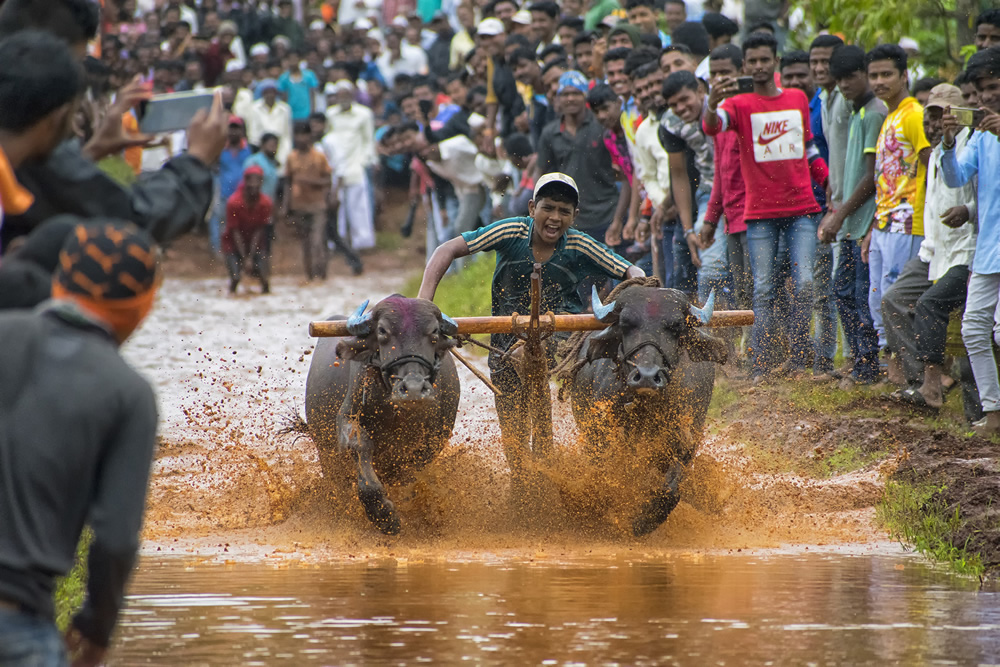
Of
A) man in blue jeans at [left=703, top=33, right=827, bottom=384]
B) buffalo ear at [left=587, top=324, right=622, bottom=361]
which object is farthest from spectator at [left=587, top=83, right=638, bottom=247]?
buffalo ear at [left=587, top=324, right=622, bottom=361]

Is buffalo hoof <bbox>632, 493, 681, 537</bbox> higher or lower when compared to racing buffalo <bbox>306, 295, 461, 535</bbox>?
lower

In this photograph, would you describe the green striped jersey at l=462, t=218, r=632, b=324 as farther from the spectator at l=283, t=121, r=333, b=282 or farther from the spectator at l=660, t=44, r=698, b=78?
the spectator at l=283, t=121, r=333, b=282

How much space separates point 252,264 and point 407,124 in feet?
10.0

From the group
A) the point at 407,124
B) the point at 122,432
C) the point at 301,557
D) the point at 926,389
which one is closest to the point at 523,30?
the point at 407,124

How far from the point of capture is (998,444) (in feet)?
28.9

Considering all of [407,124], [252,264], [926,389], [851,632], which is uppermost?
[407,124]

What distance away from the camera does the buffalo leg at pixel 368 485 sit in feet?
24.6

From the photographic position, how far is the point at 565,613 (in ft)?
19.4

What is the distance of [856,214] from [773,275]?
30.4 inches

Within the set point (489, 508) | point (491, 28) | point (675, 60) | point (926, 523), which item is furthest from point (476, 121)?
point (926, 523)

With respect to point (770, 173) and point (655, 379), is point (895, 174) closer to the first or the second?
point (770, 173)

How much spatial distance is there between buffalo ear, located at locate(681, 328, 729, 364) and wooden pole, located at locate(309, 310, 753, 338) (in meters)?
0.09

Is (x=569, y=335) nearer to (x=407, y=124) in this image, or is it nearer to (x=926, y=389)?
(x=926, y=389)

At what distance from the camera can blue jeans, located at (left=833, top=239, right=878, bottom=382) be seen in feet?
35.9
